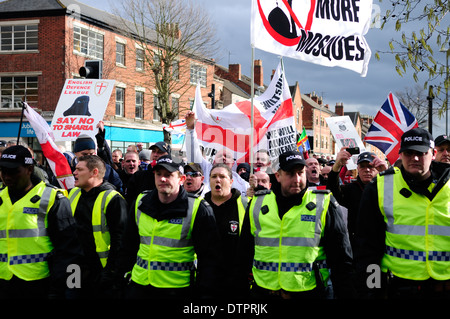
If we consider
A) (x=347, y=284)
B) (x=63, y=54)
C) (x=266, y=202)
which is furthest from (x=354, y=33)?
(x=63, y=54)

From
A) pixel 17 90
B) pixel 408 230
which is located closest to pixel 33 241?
pixel 408 230

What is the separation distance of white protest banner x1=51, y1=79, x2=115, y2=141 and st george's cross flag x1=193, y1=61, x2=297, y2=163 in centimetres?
182

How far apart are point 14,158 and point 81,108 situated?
405cm

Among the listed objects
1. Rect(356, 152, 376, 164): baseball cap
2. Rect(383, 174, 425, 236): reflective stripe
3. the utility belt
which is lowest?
the utility belt

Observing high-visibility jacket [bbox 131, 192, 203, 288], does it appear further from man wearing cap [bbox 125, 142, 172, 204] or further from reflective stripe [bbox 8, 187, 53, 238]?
man wearing cap [bbox 125, 142, 172, 204]

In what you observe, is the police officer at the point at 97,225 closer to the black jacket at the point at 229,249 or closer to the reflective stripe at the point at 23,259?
the reflective stripe at the point at 23,259

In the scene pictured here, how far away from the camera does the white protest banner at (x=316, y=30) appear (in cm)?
611

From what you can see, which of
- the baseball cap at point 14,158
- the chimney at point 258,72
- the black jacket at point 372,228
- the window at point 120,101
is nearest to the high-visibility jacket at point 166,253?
the baseball cap at point 14,158

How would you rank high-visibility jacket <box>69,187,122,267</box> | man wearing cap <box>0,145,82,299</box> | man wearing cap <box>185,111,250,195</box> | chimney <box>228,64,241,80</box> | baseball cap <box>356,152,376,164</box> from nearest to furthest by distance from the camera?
1. man wearing cap <box>0,145,82,299</box>
2. high-visibility jacket <box>69,187,122,267</box>
3. baseball cap <box>356,152,376,164</box>
4. man wearing cap <box>185,111,250,195</box>
5. chimney <box>228,64,241,80</box>

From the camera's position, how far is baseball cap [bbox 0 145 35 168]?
3.91 meters

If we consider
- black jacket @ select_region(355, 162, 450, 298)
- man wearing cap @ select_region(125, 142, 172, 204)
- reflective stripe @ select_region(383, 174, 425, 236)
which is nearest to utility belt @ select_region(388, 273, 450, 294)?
black jacket @ select_region(355, 162, 450, 298)

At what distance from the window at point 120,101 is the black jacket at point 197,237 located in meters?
26.4

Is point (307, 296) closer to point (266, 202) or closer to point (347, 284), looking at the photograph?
point (347, 284)
